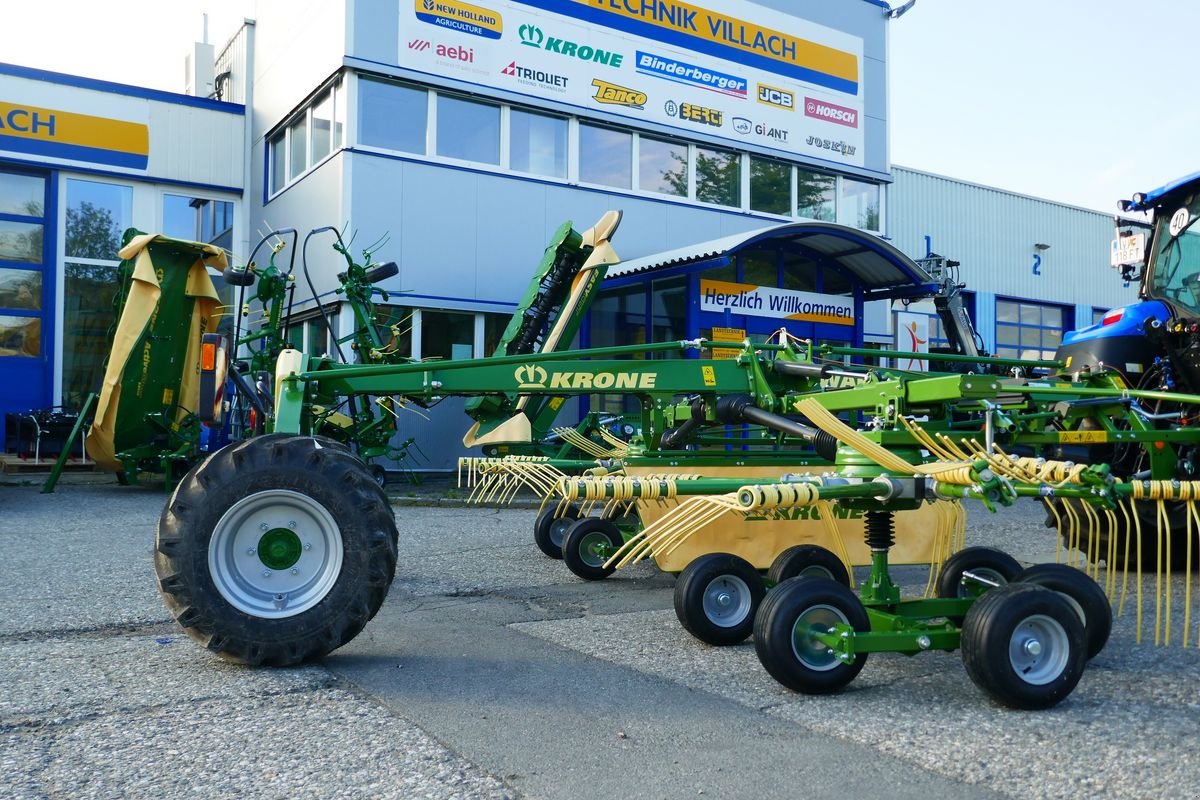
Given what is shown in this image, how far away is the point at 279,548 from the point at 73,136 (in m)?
13.7

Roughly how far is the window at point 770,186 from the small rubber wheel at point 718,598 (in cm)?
1317

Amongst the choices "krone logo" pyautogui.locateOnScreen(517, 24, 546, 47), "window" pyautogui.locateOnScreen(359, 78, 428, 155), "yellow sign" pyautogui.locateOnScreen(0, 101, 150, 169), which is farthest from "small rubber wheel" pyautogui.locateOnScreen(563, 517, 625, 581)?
"yellow sign" pyautogui.locateOnScreen(0, 101, 150, 169)

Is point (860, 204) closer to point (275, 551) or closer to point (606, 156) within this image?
point (606, 156)

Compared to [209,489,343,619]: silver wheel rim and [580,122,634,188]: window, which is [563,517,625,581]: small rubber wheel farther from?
[580,122,634,188]: window

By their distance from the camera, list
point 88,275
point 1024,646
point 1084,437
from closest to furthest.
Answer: point 1024,646 → point 1084,437 → point 88,275

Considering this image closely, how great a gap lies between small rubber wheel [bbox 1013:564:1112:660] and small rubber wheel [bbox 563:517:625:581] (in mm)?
2945

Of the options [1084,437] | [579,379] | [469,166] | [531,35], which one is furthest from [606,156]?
[579,379]

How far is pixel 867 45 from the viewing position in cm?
1880

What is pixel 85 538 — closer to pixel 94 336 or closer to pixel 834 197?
pixel 94 336

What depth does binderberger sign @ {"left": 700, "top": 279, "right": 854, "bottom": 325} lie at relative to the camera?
14.1 metres

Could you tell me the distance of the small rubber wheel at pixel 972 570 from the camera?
4699mm

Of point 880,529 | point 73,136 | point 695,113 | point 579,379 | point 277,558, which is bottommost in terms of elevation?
point 277,558

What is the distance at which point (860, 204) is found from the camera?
739 inches

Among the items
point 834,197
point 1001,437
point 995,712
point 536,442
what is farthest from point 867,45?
point 995,712
